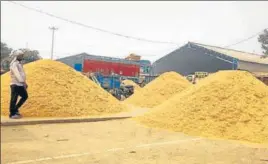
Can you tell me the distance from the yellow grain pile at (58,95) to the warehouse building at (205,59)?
423cm

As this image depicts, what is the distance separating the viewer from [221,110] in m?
7.27

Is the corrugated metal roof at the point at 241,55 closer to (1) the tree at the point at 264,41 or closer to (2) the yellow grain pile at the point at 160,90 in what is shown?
(1) the tree at the point at 264,41

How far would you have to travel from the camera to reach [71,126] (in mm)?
7605

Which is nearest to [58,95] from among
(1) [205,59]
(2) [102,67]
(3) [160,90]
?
(1) [205,59]

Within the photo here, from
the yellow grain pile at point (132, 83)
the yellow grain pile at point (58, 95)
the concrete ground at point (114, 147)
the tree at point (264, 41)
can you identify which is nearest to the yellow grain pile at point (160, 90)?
the yellow grain pile at point (132, 83)

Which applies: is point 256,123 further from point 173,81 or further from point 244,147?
point 173,81

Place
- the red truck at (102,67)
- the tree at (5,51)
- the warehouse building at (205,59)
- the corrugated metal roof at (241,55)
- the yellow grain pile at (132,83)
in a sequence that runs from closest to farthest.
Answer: the corrugated metal roof at (241,55)
the warehouse building at (205,59)
the red truck at (102,67)
the yellow grain pile at (132,83)
the tree at (5,51)

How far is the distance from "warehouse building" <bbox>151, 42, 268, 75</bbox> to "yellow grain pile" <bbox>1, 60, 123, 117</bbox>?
13.9 feet

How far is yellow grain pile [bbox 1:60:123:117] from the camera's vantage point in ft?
29.6

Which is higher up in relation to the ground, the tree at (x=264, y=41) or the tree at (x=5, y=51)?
the tree at (x=5, y=51)

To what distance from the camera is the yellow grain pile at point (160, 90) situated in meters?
15.3

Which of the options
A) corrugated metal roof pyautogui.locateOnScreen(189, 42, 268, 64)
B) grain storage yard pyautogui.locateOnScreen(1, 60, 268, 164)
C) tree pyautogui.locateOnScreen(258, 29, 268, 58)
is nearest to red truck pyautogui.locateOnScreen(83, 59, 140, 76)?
grain storage yard pyautogui.locateOnScreen(1, 60, 268, 164)

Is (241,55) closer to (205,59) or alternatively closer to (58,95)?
(205,59)

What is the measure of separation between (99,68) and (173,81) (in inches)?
206
